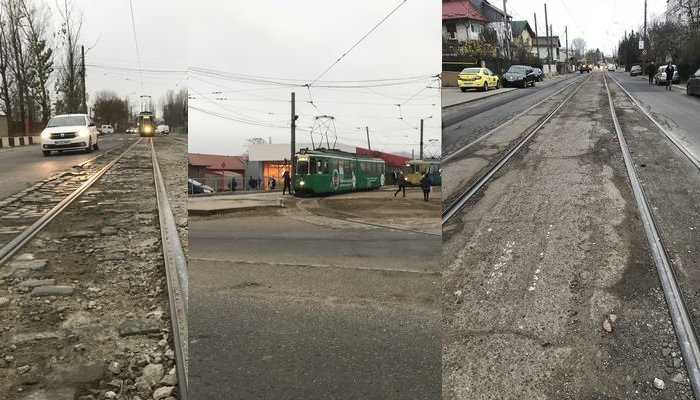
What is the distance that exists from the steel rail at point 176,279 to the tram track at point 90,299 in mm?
14

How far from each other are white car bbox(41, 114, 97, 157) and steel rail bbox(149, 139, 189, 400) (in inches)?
194

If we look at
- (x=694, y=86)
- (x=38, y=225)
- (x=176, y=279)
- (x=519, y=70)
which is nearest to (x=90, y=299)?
(x=176, y=279)

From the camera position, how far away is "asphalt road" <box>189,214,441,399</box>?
99cm

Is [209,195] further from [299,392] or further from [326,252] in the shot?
[299,392]

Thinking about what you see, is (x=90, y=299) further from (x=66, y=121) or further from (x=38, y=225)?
(x=66, y=121)

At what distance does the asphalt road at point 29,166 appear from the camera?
9297 mm

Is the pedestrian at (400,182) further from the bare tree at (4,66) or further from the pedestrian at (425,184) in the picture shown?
the bare tree at (4,66)

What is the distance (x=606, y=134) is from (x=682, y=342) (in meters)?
7.15

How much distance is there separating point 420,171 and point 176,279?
3376 millimetres

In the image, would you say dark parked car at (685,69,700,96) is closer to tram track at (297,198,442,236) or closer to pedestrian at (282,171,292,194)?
tram track at (297,198,442,236)

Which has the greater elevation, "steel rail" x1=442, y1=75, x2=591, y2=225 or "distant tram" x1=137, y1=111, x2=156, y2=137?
"distant tram" x1=137, y1=111, x2=156, y2=137

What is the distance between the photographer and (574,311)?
11.5ft

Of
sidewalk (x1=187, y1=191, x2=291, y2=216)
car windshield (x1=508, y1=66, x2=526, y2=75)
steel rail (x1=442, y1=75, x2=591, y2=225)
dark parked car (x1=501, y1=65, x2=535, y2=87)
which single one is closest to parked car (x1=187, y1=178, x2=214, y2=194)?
sidewalk (x1=187, y1=191, x2=291, y2=216)

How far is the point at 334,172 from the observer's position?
113 cm
